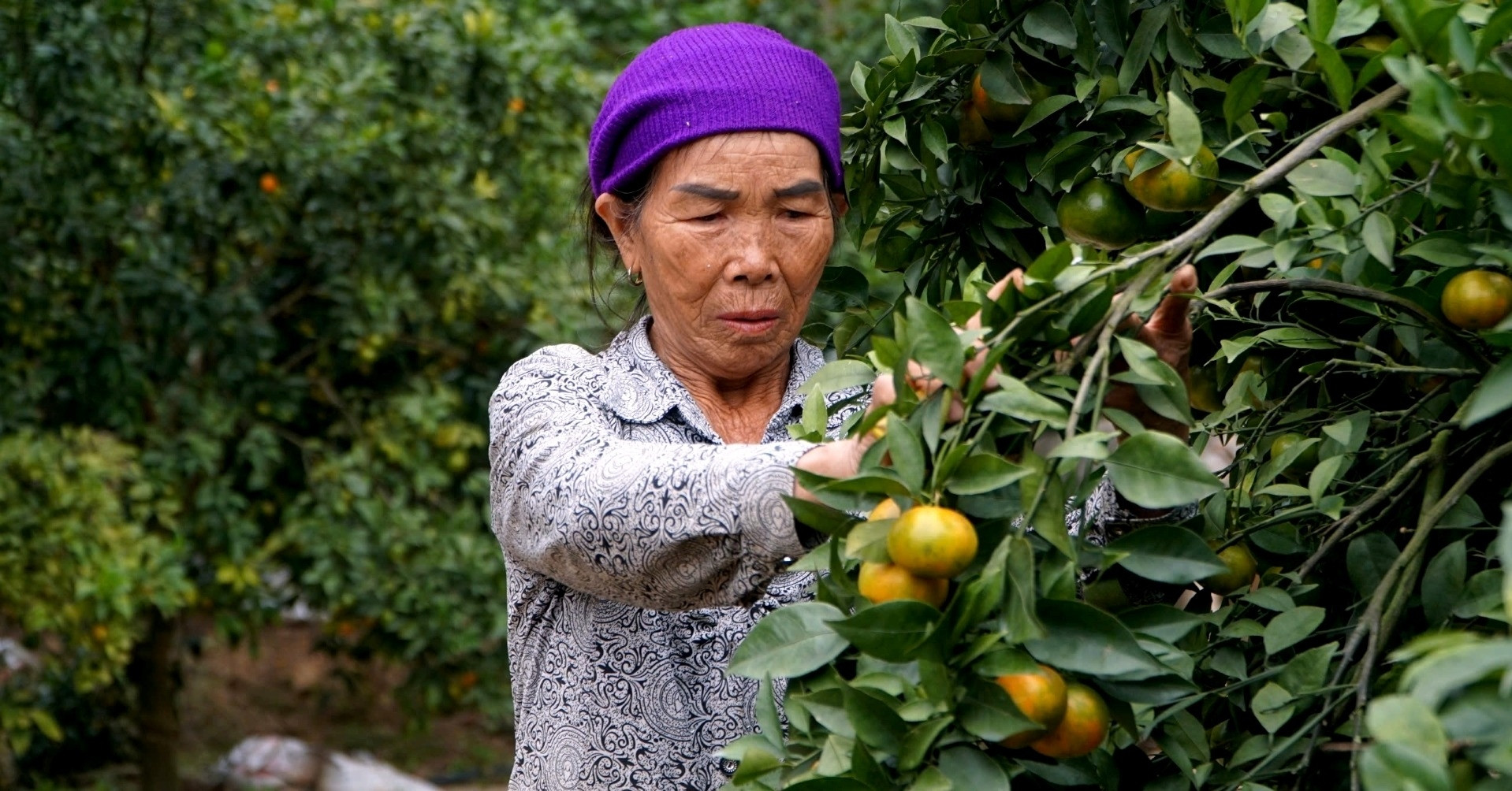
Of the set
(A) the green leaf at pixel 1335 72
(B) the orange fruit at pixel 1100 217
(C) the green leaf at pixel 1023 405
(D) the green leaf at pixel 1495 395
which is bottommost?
(B) the orange fruit at pixel 1100 217

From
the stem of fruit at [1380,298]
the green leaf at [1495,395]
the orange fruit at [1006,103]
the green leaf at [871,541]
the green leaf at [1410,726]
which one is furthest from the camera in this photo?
the orange fruit at [1006,103]

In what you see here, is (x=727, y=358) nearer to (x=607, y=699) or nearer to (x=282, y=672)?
(x=607, y=699)

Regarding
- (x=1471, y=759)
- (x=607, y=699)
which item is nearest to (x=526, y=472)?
(x=607, y=699)

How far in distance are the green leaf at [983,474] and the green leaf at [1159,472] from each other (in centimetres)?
7

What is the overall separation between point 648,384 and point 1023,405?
28.2 inches

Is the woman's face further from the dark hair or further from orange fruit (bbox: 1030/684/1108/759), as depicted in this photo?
orange fruit (bbox: 1030/684/1108/759)

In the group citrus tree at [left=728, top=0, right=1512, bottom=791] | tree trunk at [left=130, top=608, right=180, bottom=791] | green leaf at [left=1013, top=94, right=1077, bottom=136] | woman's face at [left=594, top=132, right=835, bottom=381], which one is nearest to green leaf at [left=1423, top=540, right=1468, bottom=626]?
citrus tree at [left=728, top=0, right=1512, bottom=791]

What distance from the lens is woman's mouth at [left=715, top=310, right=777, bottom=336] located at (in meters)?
1.57

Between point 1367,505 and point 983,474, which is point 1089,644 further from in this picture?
point 1367,505

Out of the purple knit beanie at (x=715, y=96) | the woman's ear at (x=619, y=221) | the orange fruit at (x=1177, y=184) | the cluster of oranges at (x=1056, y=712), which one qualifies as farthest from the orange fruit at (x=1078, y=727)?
the woman's ear at (x=619, y=221)

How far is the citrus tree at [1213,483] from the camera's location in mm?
936

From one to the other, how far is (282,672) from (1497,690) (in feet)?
18.3

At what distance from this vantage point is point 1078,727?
0.99 metres

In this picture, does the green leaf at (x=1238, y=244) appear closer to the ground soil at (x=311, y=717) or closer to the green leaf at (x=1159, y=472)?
the green leaf at (x=1159, y=472)
